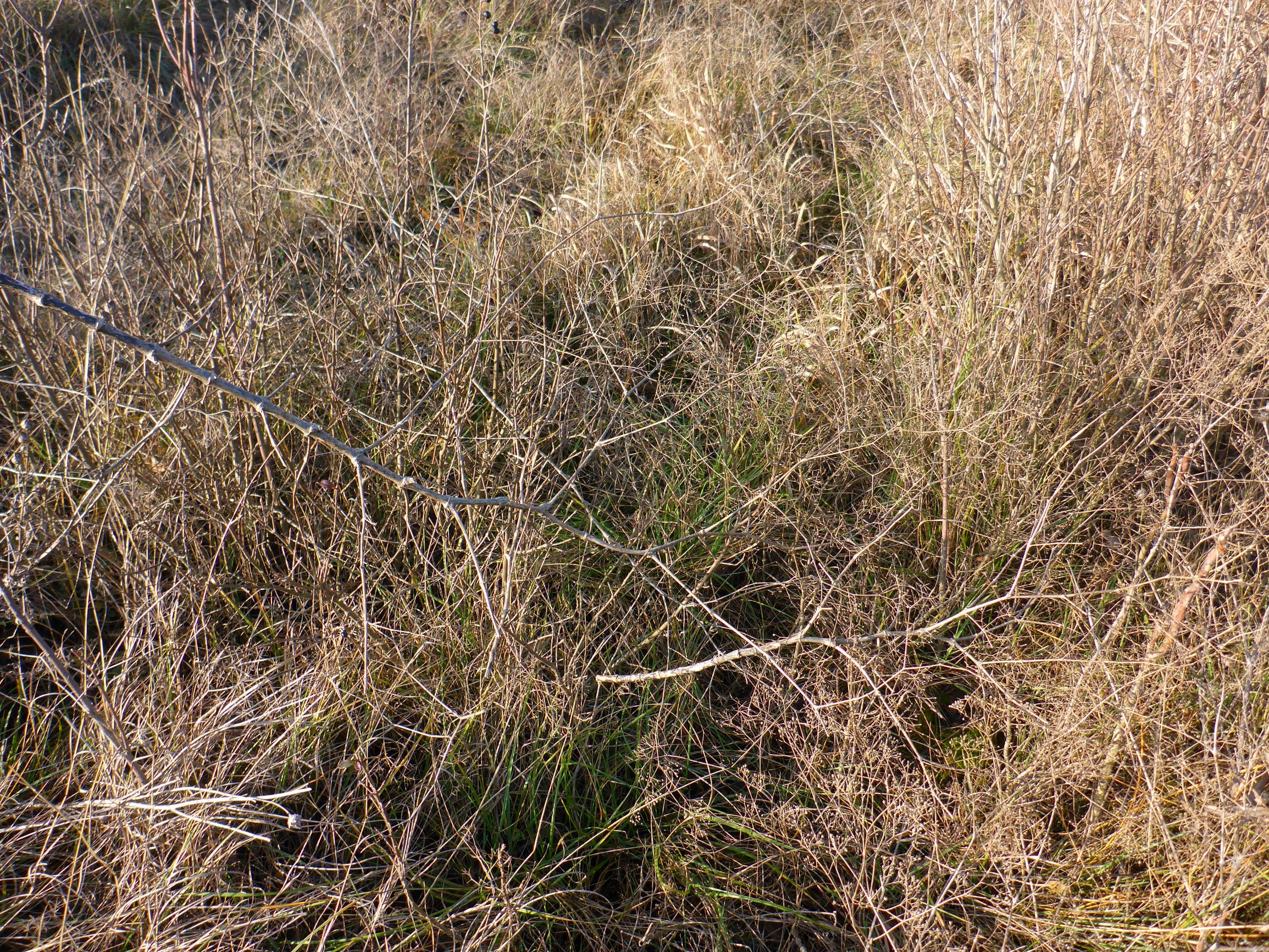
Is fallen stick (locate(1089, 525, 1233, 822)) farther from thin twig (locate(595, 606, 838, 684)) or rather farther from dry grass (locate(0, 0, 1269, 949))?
thin twig (locate(595, 606, 838, 684))

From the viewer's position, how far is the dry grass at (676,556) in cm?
155

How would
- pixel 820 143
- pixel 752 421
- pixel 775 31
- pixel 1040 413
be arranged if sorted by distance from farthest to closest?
pixel 775 31, pixel 820 143, pixel 752 421, pixel 1040 413

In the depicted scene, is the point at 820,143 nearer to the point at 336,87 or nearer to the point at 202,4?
the point at 336,87

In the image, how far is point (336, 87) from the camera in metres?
3.33

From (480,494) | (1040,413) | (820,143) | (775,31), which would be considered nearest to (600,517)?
(480,494)

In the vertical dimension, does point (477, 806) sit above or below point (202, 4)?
below

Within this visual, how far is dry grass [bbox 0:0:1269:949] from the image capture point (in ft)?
5.10

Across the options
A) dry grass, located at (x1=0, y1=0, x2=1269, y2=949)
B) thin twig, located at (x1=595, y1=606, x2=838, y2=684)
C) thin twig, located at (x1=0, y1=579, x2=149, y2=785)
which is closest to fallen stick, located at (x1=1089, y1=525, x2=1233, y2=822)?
dry grass, located at (x1=0, y1=0, x2=1269, y2=949)

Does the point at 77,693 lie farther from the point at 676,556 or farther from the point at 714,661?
the point at 676,556

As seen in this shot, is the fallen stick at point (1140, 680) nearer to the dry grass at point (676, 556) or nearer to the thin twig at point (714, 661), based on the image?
the dry grass at point (676, 556)

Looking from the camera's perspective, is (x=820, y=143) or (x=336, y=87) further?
(x=820, y=143)

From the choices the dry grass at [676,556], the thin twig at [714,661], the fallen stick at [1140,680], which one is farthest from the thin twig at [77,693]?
the fallen stick at [1140,680]

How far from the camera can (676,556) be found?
208cm

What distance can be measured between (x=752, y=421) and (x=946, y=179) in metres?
0.85
